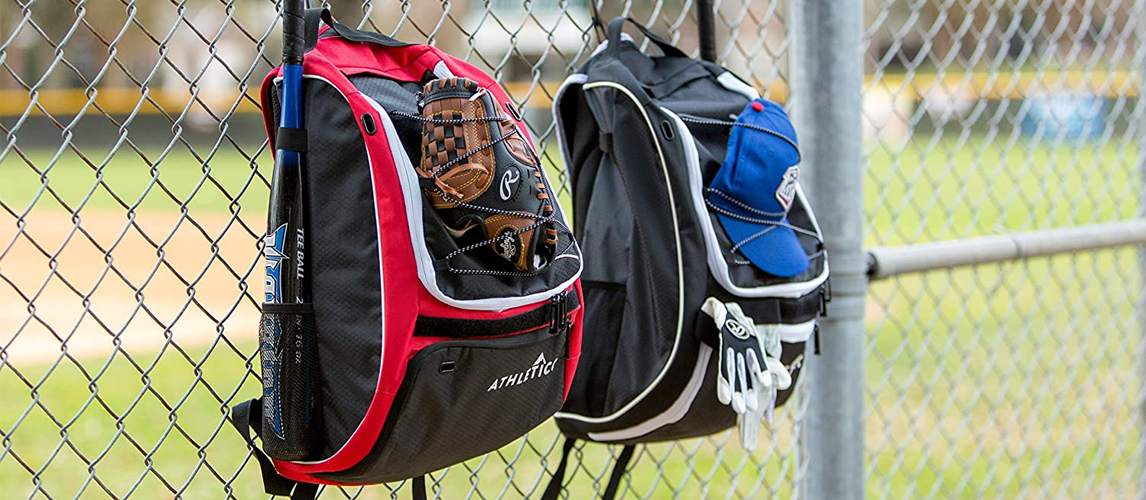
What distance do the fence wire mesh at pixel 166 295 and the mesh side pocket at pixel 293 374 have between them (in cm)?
20

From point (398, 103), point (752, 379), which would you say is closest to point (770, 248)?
point (752, 379)

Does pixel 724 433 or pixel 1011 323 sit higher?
pixel 1011 323

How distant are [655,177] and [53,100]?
20507mm

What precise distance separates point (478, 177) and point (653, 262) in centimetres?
39

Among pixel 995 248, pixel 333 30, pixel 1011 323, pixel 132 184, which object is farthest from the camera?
pixel 132 184

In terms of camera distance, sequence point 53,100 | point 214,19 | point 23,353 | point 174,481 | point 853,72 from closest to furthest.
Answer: point 853,72, point 174,481, point 23,353, point 53,100, point 214,19

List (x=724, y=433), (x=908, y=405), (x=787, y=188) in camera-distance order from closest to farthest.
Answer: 1. (x=787, y=188)
2. (x=724, y=433)
3. (x=908, y=405)

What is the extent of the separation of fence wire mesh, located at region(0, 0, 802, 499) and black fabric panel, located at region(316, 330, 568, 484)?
0.99 ft

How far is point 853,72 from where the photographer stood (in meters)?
1.81

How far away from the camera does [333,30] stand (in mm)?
1286

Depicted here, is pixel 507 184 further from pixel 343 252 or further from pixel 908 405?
pixel 908 405

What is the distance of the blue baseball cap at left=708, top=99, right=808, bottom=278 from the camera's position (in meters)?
1.54

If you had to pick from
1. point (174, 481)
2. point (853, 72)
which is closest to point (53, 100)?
point (174, 481)

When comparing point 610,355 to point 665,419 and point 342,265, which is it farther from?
point 342,265
